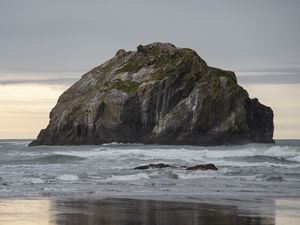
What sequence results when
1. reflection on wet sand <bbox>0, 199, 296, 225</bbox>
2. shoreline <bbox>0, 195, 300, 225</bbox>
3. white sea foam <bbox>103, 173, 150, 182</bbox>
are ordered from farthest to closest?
white sea foam <bbox>103, 173, 150, 182</bbox> → shoreline <bbox>0, 195, 300, 225</bbox> → reflection on wet sand <bbox>0, 199, 296, 225</bbox>

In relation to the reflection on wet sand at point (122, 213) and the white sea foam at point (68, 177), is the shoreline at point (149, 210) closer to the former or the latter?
the reflection on wet sand at point (122, 213)

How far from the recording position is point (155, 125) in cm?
7469

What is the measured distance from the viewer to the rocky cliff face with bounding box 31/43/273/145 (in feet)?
243

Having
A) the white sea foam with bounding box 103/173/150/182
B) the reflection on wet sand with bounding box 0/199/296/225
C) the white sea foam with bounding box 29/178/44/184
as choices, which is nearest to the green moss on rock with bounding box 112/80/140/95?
the white sea foam with bounding box 103/173/150/182

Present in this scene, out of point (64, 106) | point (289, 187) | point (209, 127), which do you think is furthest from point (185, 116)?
point (289, 187)

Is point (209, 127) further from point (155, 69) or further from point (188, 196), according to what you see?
point (188, 196)

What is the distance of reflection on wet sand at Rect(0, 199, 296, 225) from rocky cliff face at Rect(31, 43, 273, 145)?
2135 inches

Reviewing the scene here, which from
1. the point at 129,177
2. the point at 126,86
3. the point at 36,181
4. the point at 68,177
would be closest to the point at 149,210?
the point at 36,181

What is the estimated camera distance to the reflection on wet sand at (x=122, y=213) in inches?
586

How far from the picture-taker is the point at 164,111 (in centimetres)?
7456

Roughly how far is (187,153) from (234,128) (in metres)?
22.3

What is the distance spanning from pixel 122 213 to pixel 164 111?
58320mm

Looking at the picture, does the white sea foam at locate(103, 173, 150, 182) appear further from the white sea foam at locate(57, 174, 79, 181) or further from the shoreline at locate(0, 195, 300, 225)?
the shoreline at locate(0, 195, 300, 225)

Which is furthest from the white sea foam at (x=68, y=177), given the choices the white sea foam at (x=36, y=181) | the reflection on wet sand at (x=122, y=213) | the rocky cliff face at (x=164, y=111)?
the rocky cliff face at (x=164, y=111)
